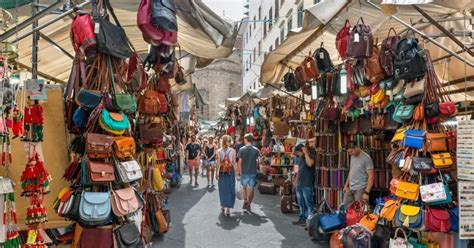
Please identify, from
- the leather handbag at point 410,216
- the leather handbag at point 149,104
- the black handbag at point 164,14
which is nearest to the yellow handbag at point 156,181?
the leather handbag at point 149,104

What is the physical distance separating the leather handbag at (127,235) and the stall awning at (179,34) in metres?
2.28

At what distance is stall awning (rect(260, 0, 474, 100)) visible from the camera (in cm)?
486

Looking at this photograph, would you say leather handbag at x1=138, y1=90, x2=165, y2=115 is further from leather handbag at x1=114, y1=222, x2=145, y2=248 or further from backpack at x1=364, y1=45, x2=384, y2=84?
backpack at x1=364, y1=45, x2=384, y2=84

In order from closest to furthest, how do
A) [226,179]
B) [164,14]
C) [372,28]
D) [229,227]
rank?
[164,14]
[372,28]
[229,227]
[226,179]

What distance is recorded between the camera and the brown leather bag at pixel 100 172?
3.47m

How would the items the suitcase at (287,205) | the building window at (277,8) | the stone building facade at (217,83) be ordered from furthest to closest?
the stone building facade at (217,83) → the building window at (277,8) → the suitcase at (287,205)

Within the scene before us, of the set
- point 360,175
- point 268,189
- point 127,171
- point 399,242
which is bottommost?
point 268,189

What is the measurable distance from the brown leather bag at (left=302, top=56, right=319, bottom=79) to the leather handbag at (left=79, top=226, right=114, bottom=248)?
15.4 feet

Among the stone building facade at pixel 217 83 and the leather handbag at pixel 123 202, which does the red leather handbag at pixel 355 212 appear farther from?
the stone building facade at pixel 217 83

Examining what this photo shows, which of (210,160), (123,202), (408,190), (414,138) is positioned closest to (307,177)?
(408,190)

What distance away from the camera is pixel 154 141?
566 cm

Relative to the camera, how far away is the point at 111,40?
3619mm

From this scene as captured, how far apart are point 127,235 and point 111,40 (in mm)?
1976

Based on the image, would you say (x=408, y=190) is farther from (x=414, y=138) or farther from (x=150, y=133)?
(x=150, y=133)
